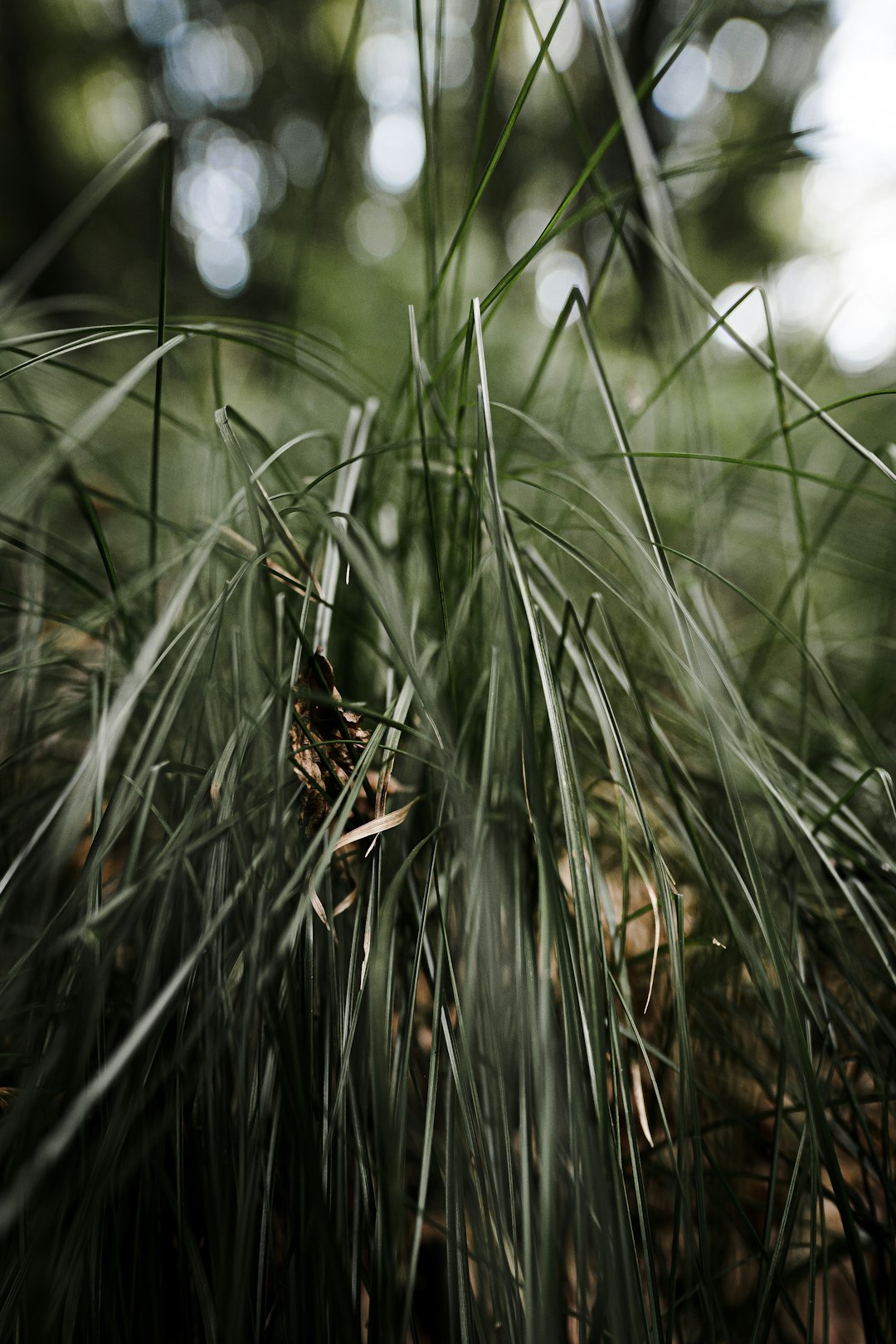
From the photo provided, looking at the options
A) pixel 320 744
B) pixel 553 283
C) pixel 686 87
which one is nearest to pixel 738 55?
pixel 686 87

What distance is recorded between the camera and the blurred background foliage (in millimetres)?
2668

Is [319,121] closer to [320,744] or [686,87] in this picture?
[686,87]

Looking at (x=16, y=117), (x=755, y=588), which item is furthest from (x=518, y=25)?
(x=755, y=588)

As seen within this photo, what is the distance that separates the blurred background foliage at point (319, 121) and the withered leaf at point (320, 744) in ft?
7.47

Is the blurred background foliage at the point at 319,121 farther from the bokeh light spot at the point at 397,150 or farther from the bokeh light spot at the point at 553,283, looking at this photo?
the bokeh light spot at the point at 553,283

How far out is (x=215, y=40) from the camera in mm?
3357

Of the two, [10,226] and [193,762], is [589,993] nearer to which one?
[193,762]

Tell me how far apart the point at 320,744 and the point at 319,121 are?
408 centimetres

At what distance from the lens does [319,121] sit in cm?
337

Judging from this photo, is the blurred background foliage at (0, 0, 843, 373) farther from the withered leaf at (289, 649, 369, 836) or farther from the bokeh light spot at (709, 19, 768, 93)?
the withered leaf at (289, 649, 369, 836)

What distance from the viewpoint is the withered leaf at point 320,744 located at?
0.30 m

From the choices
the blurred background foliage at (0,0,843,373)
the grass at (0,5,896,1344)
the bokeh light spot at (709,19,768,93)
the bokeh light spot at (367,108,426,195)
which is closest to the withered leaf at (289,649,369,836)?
the grass at (0,5,896,1344)

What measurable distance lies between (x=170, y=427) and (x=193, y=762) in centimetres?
84

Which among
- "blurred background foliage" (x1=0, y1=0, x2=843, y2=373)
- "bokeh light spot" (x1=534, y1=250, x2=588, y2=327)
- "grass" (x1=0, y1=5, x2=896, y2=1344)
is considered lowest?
"grass" (x1=0, y1=5, x2=896, y2=1344)
